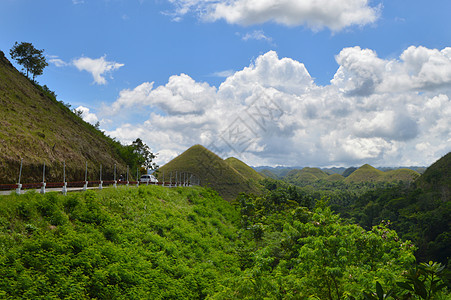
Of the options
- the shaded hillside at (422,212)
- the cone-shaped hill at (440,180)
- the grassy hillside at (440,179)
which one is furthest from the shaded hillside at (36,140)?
the grassy hillside at (440,179)

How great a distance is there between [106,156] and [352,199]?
158 meters

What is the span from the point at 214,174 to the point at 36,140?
135 meters

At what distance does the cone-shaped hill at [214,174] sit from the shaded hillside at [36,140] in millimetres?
90975

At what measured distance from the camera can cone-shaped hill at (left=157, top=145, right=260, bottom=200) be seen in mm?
155250

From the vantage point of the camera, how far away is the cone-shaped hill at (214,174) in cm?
15525

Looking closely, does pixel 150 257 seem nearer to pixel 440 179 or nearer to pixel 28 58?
pixel 28 58

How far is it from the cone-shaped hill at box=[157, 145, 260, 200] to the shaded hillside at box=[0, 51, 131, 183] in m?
91.0

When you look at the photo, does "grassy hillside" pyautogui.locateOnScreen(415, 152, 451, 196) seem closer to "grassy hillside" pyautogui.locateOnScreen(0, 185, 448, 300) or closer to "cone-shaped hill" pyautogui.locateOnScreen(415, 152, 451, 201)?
"cone-shaped hill" pyautogui.locateOnScreen(415, 152, 451, 201)

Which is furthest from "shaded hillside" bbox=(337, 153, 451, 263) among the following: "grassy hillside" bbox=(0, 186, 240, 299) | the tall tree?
the tall tree

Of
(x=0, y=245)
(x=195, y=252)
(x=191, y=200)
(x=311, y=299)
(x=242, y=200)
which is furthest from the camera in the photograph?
(x=242, y=200)

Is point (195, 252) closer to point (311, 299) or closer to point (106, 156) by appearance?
point (311, 299)

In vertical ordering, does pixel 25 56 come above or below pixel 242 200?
above

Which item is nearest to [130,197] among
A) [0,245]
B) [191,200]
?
[0,245]

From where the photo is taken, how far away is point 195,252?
2458 cm
